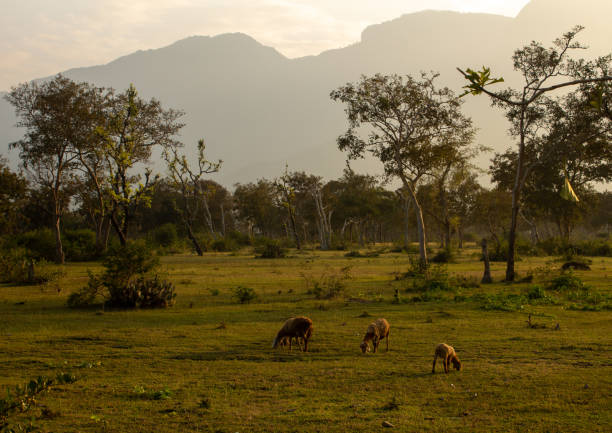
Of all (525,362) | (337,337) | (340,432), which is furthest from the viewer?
(337,337)

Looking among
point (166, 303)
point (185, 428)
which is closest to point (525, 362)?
point (185, 428)

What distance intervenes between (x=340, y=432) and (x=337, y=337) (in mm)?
5823

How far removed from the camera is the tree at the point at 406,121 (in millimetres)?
32875

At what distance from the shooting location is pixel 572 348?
35.8 ft

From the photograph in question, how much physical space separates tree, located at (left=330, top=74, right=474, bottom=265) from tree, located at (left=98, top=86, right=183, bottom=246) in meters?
14.4

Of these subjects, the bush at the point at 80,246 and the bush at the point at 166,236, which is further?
the bush at the point at 166,236

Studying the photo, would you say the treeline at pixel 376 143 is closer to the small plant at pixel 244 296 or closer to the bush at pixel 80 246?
the bush at pixel 80 246

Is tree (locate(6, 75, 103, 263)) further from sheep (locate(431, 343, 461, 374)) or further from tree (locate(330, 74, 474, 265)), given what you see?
sheep (locate(431, 343, 461, 374))

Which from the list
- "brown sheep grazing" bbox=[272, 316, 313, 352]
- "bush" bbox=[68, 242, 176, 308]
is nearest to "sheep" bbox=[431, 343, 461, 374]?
"brown sheep grazing" bbox=[272, 316, 313, 352]

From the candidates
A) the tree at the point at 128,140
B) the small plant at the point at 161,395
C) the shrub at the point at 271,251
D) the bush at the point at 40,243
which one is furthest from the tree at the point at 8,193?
the small plant at the point at 161,395

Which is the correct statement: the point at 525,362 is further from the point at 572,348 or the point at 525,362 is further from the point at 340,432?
the point at 340,432

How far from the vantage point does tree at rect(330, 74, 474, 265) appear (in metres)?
32.9

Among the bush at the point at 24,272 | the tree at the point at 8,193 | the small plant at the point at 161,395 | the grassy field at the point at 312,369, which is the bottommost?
the grassy field at the point at 312,369

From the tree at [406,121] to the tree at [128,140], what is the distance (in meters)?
14.4
